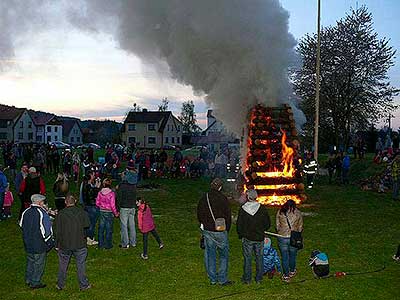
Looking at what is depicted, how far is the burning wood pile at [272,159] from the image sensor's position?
60.1ft

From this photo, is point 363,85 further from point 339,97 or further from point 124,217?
point 124,217

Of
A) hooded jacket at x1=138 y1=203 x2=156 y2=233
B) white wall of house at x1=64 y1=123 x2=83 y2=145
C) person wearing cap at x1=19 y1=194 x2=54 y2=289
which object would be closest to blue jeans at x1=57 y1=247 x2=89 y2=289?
person wearing cap at x1=19 y1=194 x2=54 y2=289

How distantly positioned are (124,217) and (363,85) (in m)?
30.5

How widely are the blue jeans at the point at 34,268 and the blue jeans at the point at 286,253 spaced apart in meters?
4.13

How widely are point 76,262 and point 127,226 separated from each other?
3041mm

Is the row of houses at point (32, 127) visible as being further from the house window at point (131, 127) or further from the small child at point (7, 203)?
the small child at point (7, 203)

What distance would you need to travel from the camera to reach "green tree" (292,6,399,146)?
37.1 meters

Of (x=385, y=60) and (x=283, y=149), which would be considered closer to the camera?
(x=283, y=149)

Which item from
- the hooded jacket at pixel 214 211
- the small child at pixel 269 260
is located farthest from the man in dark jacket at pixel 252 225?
the small child at pixel 269 260

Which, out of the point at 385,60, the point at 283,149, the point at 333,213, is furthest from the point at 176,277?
the point at 385,60

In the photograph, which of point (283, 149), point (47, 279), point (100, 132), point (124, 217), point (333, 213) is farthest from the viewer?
point (100, 132)

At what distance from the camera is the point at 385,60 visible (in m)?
37.6

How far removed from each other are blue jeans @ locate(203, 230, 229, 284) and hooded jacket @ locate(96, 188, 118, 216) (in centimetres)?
283

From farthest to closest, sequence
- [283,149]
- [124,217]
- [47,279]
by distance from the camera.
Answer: [283,149], [124,217], [47,279]
